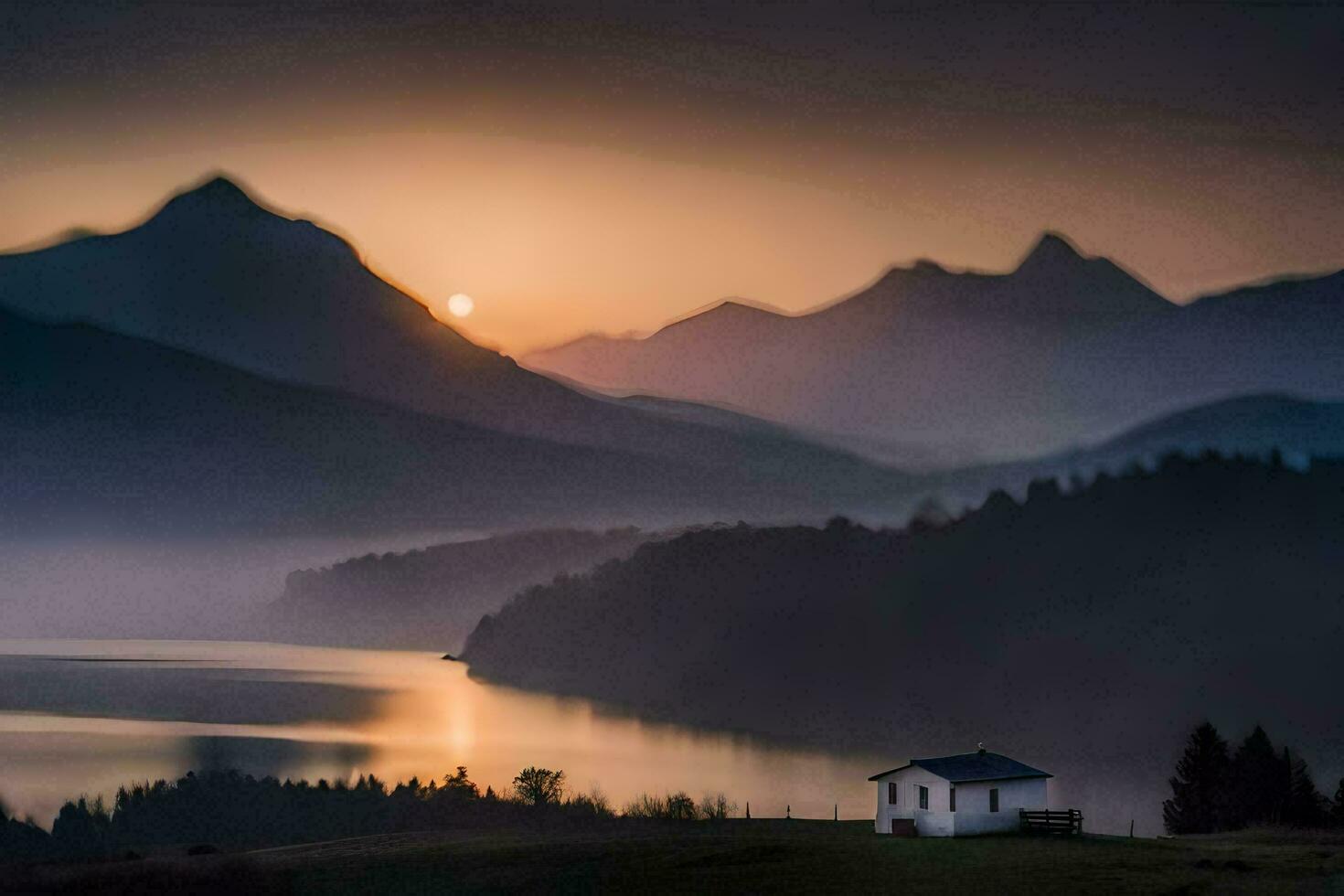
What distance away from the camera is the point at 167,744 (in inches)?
5281

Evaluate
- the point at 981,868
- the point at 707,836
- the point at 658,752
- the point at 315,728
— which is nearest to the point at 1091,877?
the point at 981,868

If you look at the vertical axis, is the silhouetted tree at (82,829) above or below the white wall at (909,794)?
below

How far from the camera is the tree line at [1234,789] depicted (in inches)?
3078

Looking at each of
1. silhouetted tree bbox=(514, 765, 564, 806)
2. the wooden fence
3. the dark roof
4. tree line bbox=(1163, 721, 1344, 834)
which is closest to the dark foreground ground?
the wooden fence

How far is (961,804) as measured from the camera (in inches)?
2403

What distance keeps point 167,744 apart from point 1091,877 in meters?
100

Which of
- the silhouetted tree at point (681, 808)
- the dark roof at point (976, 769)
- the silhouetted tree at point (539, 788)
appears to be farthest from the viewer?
the silhouetted tree at point (539, 788)

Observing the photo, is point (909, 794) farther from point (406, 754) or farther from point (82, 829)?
point (406, 754)

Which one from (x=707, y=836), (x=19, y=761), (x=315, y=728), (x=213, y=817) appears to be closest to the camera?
(x=707, y=836)

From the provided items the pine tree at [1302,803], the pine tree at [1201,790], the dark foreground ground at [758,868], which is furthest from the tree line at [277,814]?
the pine tree at [1302,803]

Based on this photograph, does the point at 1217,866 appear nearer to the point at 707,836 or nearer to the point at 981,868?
the point at 981,868

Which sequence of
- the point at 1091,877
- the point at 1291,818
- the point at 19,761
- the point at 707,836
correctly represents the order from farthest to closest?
the point at 19,761 → the point at 1291,818 → the point at 707,836 → the point at 1091,877

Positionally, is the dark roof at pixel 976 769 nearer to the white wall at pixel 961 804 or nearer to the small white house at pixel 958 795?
the small white house at pixel 958 795

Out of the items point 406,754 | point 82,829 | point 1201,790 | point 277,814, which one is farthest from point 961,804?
point 406,754
